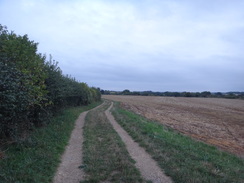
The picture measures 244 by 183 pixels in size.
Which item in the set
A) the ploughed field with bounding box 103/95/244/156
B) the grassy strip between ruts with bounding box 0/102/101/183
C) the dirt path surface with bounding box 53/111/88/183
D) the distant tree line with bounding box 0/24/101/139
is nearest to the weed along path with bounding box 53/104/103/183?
the dirt path surface with bounding box 53/111/88/183

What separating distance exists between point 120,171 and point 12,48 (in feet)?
25.3

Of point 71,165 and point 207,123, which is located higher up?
point 71,165

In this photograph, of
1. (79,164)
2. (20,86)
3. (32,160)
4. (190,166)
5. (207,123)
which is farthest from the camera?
(207,123)

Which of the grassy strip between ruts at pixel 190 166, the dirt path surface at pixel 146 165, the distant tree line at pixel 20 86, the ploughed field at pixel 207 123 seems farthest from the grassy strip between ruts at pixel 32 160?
the ploughed field at pixel 207 123

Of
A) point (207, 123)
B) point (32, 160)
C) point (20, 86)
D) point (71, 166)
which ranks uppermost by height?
point (20, 86)

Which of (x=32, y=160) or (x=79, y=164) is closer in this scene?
(x=32, y=160)

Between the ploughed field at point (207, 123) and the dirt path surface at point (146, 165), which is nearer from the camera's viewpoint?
the dirt path surface at point (146, 165)

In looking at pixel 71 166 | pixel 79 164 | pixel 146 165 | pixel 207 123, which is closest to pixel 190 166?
pixel 146 165

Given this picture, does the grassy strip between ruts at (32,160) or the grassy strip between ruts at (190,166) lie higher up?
the grassy strip between ruts at (32,160)

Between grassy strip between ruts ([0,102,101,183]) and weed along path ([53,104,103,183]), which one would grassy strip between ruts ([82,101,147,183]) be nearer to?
weed along path ([53,104,103,183])

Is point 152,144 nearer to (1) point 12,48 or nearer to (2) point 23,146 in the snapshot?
(2) point 23,146

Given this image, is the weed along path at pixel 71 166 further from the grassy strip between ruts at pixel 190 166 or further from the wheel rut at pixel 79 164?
the grassy strip between ruts at pixel 190 166

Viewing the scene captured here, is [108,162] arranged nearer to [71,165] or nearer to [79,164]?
[79,164]

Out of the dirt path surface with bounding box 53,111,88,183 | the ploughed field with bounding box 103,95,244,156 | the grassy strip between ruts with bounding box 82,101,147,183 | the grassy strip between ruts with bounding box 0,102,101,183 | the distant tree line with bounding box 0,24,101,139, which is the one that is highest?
the distant tree line with bounding box 0,24,101,139
